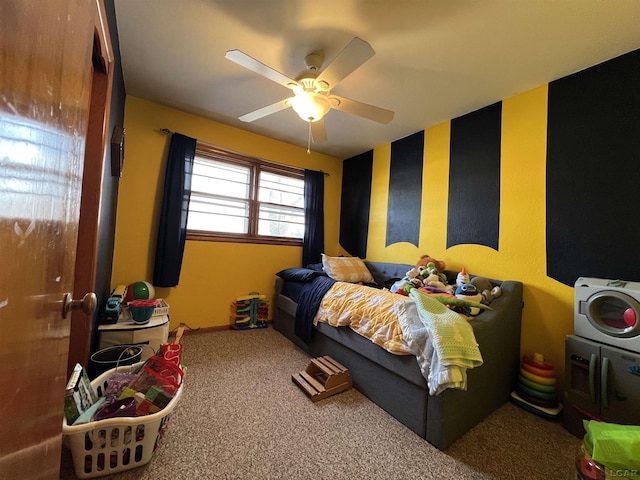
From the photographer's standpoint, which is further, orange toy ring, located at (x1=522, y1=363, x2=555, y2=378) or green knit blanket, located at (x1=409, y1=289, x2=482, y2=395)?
orange toy ring, located at (x1=522, y1=363, x2=555, y2=378)

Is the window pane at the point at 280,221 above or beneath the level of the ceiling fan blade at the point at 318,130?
beneath

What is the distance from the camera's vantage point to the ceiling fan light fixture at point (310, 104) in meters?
1.81

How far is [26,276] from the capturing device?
43cm

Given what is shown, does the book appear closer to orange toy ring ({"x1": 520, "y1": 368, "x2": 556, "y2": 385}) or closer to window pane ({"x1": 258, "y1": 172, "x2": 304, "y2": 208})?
window pane ({"x1": 258, "y1": 172, "x2": 304, "y2": 208})

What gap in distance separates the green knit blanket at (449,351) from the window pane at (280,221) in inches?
95.1

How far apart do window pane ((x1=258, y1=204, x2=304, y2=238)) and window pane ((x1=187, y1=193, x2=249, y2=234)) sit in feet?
0.75

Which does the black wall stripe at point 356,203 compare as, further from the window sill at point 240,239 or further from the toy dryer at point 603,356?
the toy dryer at point 603,356

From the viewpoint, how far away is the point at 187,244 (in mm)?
2904

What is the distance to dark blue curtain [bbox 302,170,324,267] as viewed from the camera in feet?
12.1

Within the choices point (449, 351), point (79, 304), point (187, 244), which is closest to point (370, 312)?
point (449, 351)

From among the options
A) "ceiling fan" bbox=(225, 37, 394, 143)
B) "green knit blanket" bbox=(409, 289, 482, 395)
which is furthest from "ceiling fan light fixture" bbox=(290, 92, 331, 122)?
"green knit blanket" bbox=(409, 289, 482, 395)

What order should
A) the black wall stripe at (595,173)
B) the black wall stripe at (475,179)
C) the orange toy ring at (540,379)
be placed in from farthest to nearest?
the black wall stripe at (475,179), the orange toy ring at (540,379), the black wall stripe at (595,173)

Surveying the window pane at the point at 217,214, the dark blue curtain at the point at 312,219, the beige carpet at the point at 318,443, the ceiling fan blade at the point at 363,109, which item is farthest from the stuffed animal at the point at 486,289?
the window pane at the point at 217,214

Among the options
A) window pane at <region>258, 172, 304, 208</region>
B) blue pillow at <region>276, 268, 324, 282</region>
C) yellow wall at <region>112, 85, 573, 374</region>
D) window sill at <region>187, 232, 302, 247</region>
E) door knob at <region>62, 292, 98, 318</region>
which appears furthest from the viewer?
window pane at <region>258, 172, 304, 208</region>
